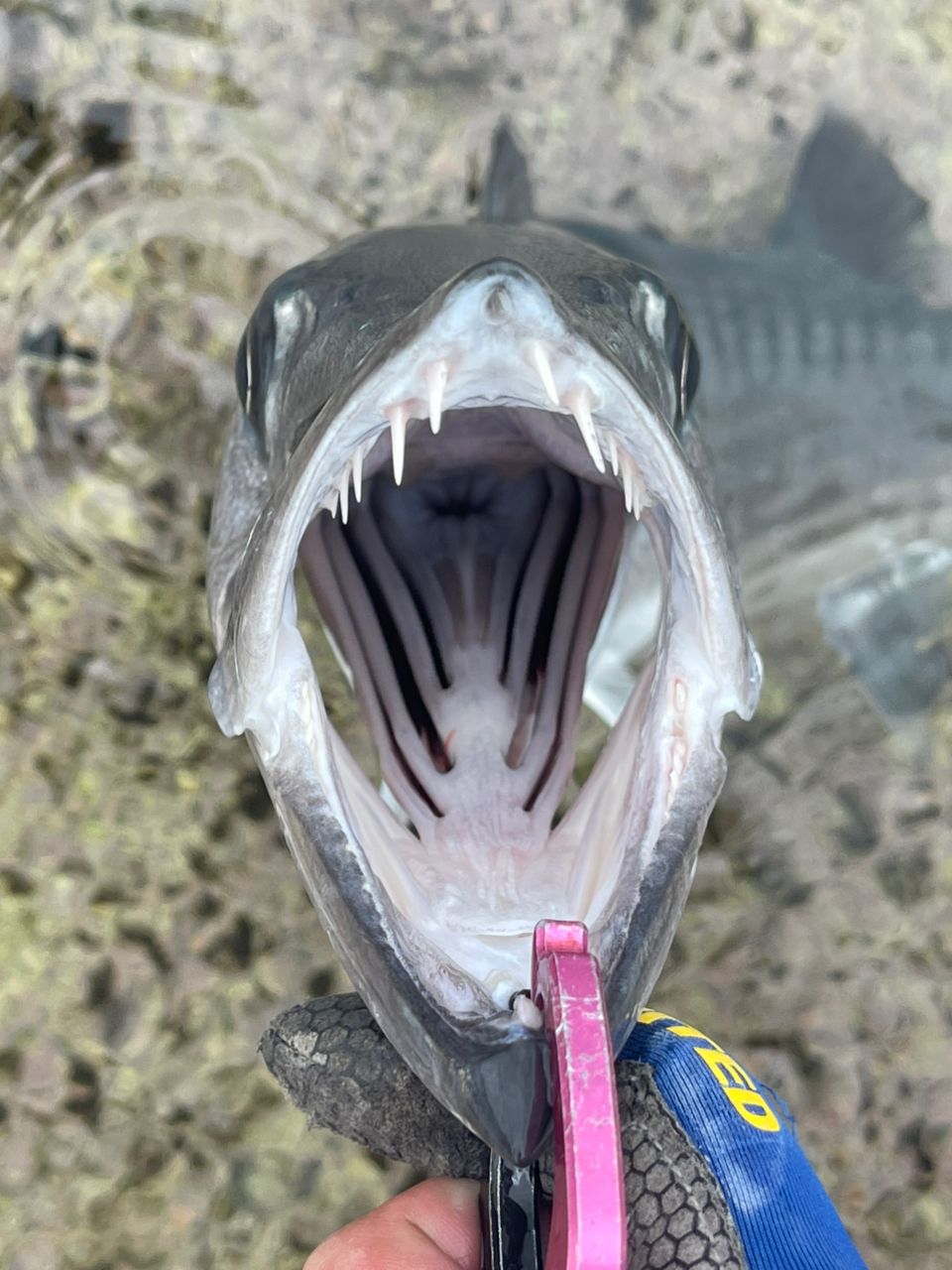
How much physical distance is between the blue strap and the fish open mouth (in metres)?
0.28

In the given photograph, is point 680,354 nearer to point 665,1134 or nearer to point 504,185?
point 504,185

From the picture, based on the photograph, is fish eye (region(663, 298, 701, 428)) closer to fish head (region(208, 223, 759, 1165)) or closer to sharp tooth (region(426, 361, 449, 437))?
fish head (region(208, 223, 759, 1165))

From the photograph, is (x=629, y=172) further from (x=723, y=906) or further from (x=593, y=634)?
(x=723, y=906)

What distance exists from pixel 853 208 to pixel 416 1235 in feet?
10.4

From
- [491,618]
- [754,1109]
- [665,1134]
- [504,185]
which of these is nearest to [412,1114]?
[665,1134]

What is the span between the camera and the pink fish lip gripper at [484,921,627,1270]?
35.9 inches

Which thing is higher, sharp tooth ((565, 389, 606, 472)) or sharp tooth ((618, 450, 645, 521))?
sharp tooth ((565, 389, 606, 472))

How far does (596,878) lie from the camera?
52.6 inches

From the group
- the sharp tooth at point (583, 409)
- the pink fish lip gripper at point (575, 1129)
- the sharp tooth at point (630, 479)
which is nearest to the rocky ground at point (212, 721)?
the pink fish lip gripper at point (575, 1129)

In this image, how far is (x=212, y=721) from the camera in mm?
2189

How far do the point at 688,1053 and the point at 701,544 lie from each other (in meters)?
0.73

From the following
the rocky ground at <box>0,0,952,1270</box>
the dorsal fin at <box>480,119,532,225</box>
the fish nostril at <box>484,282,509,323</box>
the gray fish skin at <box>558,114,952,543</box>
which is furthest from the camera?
the gray fish skin at <box>558,114,952,543</box>

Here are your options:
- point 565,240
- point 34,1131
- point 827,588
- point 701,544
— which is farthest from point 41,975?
point 827,588

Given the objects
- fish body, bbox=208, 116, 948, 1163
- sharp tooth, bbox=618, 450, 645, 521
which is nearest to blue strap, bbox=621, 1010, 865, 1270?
fish body, bbox=208, 116, 948, 1163
